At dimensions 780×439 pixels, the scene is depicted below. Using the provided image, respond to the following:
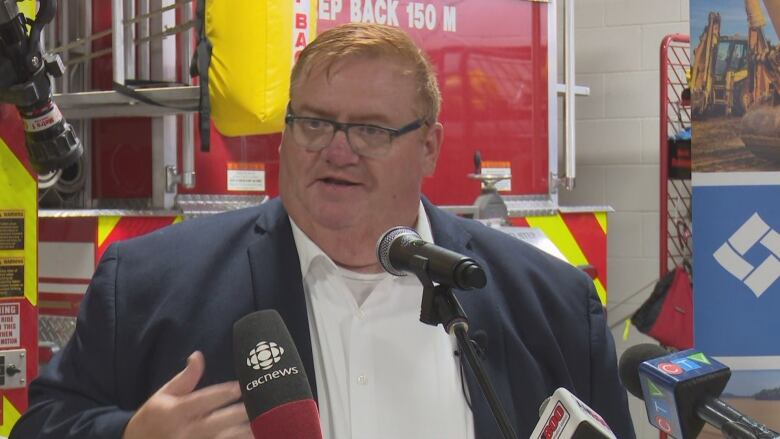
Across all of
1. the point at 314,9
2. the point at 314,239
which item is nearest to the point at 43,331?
the point at 314,9

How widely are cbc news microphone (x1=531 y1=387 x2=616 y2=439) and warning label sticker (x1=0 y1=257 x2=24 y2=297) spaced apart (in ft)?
6.83

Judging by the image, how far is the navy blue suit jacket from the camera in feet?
6.45

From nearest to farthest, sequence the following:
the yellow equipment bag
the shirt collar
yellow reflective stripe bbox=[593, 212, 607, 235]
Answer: the shirt collar, the yellow equipment bag, yellow reflective stripe bbox=[593, 212, 607, 235]

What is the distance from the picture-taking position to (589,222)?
5141 millimetres

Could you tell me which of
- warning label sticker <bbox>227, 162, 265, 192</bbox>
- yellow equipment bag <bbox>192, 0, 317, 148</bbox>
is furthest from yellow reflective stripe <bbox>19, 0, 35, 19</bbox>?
warning label sticker <bbox>227, 162, 265, 192</bbox>

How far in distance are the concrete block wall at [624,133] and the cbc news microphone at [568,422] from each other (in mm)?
5254

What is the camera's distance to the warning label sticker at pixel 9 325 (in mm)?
2939

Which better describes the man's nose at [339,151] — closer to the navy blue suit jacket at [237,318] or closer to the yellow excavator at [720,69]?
the navy blue suit jacket at [237,318]

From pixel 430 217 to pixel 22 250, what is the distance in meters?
1.28

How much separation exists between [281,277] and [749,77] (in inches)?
62.2

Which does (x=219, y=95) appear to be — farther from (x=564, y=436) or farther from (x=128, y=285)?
(x=564, y=436)

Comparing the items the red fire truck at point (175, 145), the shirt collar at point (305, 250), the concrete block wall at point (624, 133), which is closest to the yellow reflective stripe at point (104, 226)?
the red fire truck at point (175, 145)

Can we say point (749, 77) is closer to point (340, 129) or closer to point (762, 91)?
point (762, 91)

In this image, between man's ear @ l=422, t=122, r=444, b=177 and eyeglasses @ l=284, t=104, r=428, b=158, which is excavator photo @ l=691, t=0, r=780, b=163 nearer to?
man's ear @ l=422, t=122, r=444, b=177
